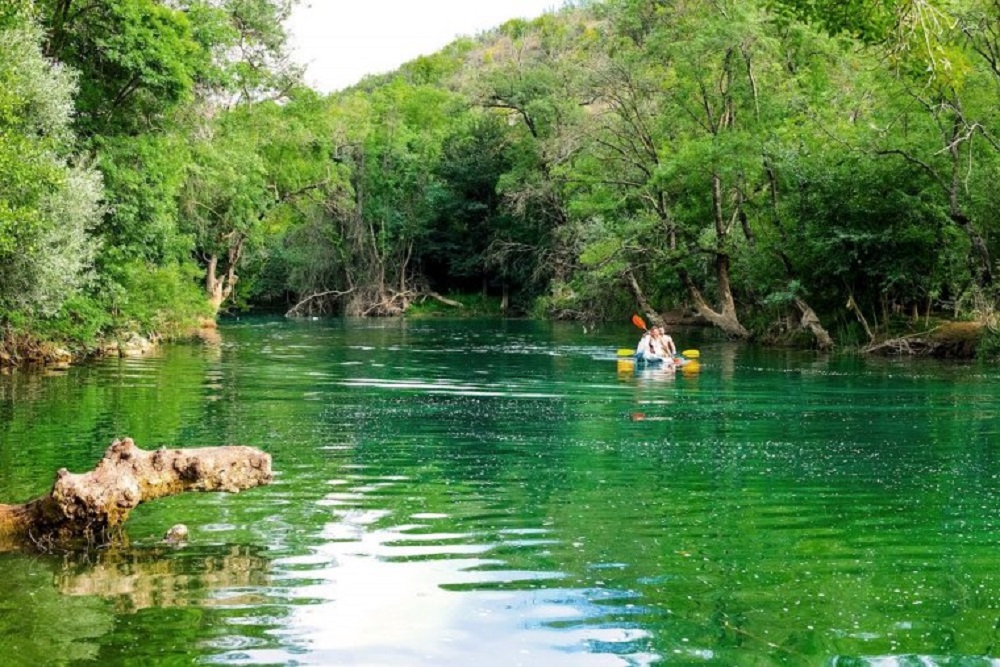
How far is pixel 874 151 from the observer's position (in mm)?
35750

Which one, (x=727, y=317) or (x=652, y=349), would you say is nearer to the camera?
(x=652, y=349)

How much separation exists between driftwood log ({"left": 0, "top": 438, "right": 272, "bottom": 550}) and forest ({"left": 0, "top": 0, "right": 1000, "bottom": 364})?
25.4ft

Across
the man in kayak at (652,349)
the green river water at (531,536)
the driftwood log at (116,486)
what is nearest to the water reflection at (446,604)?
the green river water at (531,536)

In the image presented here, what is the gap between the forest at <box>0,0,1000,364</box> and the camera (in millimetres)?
24656

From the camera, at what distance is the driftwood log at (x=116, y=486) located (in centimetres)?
902

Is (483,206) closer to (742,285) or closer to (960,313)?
(742,285)

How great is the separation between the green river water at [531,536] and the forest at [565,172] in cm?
497

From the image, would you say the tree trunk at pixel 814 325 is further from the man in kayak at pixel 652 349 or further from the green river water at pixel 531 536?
the green river water at pixel 531 536

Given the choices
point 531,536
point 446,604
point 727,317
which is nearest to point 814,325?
point 727,317

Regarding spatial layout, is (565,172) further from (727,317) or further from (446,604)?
(446,604)

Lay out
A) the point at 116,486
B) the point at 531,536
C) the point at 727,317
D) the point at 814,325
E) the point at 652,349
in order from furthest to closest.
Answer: the point at 727,317, the point at 814,325, the point at 652,349, the point at 531,536, the point at 116,486

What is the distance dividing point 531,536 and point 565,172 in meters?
39.8

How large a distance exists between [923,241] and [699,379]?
40.5ft

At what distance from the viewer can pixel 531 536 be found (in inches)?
404
